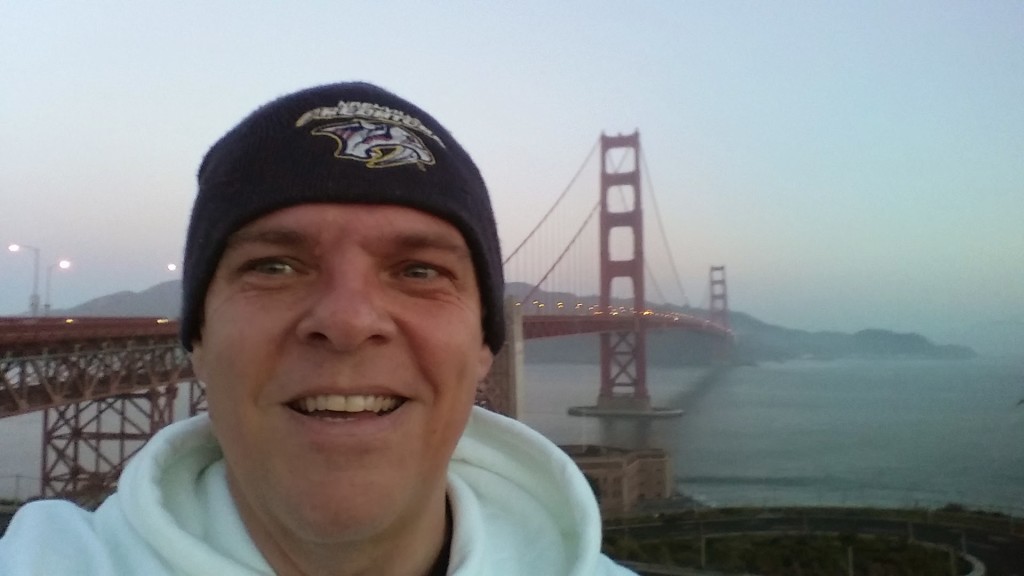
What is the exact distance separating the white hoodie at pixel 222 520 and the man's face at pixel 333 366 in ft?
0.24

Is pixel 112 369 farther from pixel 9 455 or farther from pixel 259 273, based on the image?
pixel 9 455

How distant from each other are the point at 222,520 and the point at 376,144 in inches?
15.7

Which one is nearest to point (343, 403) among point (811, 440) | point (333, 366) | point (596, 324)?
point (333, 366)

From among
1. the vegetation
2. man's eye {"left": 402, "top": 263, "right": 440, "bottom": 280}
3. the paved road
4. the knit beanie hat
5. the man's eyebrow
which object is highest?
the knit beanie hat

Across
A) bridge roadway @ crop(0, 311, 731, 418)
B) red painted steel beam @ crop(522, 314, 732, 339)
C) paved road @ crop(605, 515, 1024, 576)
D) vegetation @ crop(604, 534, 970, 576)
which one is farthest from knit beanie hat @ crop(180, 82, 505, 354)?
red painted steel beam @ crop(522, 314, 732, 339)

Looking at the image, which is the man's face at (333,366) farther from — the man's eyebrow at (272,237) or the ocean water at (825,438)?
the ocean water at (825,438)

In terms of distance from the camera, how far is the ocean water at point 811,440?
12562 mm

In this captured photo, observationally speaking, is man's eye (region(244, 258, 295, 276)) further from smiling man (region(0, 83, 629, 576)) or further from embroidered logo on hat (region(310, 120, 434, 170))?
embroidered logo on hat (region(310, 120, 434, 170))

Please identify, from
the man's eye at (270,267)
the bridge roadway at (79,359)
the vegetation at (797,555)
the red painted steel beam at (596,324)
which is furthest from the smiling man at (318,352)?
the red painted steel beam at (596,324)

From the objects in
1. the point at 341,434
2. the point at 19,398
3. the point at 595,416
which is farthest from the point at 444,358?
the point at 595,416

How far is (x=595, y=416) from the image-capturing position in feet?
65.0

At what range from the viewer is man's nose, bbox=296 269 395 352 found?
59 cm

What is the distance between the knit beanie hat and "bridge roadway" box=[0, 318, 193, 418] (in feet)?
14.8

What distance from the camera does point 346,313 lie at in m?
0.59
